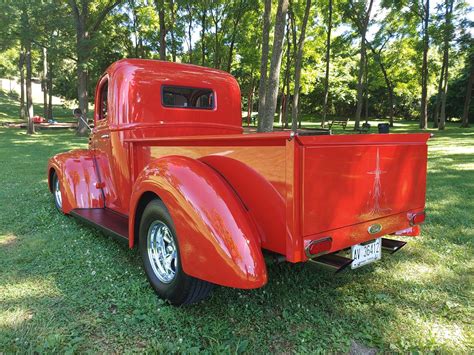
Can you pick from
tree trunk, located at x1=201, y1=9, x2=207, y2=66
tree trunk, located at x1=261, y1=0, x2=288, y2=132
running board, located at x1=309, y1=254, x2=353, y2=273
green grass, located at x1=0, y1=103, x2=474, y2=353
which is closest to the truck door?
green grass, located at x1=0, y1=103, x2=474, y2=353

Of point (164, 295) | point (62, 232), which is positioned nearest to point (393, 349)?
point (164, 295)

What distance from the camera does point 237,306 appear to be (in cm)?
281

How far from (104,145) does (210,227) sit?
8.91ft

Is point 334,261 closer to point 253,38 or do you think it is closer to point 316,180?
point 316,180

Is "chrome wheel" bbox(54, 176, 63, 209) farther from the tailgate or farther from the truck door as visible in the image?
the tailgate

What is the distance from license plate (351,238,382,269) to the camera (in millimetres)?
2625

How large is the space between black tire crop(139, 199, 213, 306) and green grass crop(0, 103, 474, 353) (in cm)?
11

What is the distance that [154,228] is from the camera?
2969 mm

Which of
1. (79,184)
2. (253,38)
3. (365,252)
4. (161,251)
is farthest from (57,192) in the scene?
(253,38)

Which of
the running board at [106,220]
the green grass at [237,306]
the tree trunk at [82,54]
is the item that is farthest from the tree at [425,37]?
the running board at [106,220]

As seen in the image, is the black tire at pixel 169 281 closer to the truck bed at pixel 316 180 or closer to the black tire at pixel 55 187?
the truck bed at pixel 316 180

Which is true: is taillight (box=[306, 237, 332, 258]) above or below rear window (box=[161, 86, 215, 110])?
below

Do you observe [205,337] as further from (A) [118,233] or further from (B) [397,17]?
(B) [397,17]

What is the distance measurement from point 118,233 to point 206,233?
1512 mm
